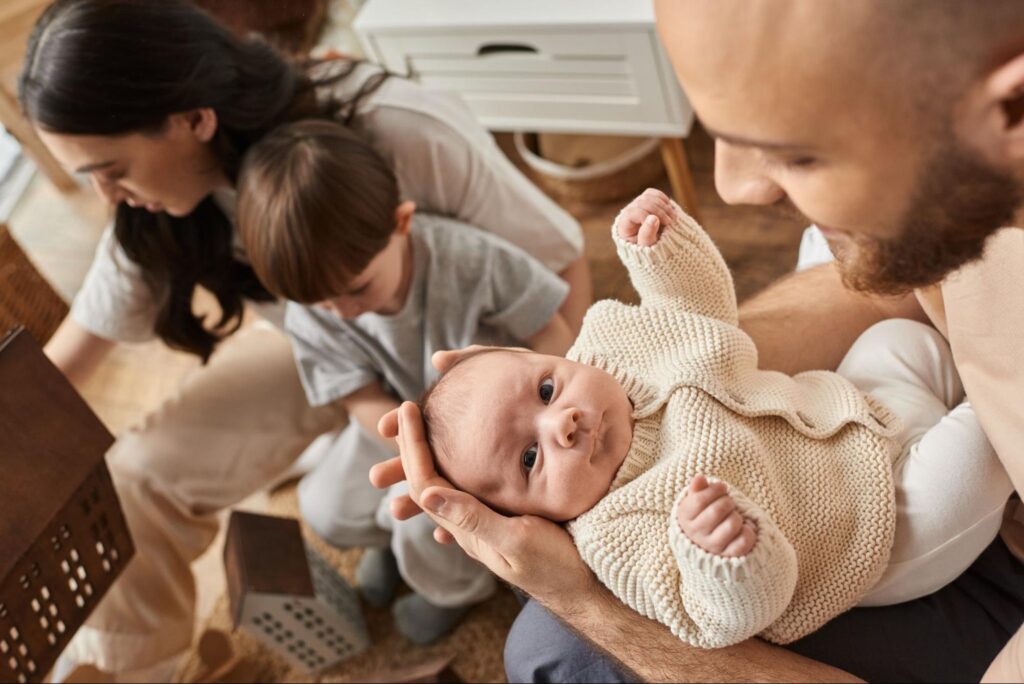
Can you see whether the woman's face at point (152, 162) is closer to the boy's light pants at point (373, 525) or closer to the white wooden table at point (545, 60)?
the boy's light pants at point (373, 525)

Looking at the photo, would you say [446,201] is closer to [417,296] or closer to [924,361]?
[417,296]

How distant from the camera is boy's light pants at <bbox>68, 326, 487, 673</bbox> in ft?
4.78

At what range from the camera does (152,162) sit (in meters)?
1.28

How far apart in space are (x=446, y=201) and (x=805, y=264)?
560 mm

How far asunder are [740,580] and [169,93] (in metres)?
1.00

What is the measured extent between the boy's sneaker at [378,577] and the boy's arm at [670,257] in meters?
0.99

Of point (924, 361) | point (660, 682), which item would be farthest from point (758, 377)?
point (660, 682)

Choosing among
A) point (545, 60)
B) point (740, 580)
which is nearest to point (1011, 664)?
point (740, 580)

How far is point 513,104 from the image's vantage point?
6.45 feet

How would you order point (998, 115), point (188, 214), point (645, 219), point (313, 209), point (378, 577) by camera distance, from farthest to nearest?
point (378, 577) < point (188, 214) < point (313, 209) < point (645, 219) < point (998, 115)

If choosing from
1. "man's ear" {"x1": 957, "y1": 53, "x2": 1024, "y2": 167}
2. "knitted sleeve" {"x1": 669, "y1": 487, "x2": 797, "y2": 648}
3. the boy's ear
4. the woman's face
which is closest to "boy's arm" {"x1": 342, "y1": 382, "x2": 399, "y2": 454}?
the boy's ear

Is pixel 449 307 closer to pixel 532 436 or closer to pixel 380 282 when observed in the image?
pixel 380 282

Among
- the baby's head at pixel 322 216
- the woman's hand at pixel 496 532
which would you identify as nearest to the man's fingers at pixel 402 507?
the woman's hand at pixel 496 532

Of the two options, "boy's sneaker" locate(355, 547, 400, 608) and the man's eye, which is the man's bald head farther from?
"boy's sneaker" locate(355, 547, 400, 608)
